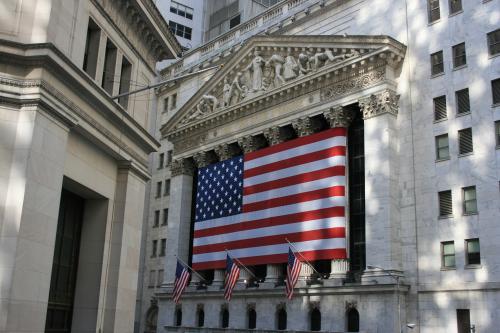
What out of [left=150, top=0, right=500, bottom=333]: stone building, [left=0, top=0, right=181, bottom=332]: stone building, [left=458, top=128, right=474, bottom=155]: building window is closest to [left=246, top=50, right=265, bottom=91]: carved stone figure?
[left=150, top=0, right=500, bottom=333]: stone building

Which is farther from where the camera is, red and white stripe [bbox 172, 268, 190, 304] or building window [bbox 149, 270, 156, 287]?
building window [bbox 149, 270, 156, 287]

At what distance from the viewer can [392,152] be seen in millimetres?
38594

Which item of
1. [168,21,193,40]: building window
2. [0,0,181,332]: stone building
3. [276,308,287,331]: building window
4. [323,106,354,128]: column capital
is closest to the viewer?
[0,0,181,332]: stone building

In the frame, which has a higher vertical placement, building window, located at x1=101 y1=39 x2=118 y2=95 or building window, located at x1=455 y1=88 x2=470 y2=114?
building window, located at x1=455 y1=88 x2=470 y2=114

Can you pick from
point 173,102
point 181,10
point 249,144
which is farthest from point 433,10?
point 181,10

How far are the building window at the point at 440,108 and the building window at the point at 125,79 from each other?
2108 centimetres

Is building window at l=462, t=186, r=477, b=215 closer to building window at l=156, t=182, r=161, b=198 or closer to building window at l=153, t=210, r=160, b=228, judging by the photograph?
building window at l=153, t=210, r=160, b=228

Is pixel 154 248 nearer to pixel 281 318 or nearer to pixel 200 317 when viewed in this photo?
pixel 200 317

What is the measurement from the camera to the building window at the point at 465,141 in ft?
115

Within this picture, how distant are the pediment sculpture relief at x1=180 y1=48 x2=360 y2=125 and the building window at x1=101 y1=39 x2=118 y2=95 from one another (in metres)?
22.3

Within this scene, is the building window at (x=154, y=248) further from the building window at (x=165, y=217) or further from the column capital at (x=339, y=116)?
the column capital at (x=339, y=116)

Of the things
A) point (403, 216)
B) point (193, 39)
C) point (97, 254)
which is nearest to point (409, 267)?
point (403, 216)

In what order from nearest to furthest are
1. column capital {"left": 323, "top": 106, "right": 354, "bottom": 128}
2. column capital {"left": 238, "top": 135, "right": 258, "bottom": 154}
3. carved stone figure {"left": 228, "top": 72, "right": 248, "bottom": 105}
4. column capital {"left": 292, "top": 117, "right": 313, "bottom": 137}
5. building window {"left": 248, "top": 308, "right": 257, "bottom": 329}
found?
column capital {"left": 323, "top": 106, "right": 354, "bottom": 128} → column capital {"left": 292, "top": 117, "right": 313, "bottom": 137} → building window {"left": 248, "top": 308, "right": 257, "bottom": 329} → column capital {"left": 238, "top": 135, "right": 258, "bottom": 154} → carved stone figure {"left": 228, "top": 72, "right": 248, "bottom": 105}

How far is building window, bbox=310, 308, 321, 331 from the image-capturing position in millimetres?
40125
